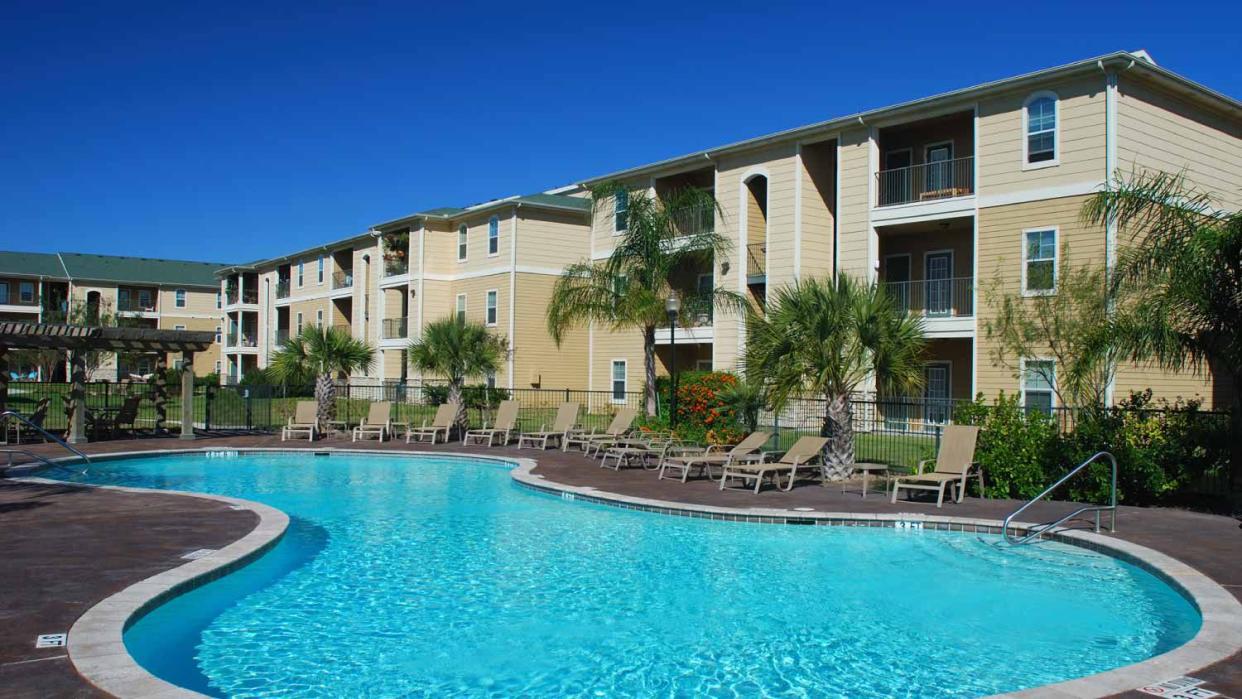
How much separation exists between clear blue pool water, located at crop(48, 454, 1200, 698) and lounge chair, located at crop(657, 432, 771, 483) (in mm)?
3343

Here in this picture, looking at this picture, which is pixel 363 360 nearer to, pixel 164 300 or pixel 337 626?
pixel 337 626

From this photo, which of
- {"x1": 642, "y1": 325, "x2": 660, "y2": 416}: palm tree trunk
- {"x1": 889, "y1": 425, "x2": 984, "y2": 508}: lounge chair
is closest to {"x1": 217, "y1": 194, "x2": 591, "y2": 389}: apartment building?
{"x1": 642, "y1": 325, "x2": 660, "y2": 416}: palm tree trunk

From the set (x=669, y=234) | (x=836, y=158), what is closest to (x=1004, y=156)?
(x=836, y=158)

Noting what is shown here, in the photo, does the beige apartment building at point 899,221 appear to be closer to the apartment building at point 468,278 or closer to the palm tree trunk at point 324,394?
the apartment building at point 468,278

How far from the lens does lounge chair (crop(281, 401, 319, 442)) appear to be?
24141mm

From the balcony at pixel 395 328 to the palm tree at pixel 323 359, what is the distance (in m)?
14.6

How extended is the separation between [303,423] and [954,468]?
672 inches

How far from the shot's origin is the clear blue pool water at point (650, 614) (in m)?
6.76

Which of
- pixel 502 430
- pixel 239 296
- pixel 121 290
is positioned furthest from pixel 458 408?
pixel 121 290

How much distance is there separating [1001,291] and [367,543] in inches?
675

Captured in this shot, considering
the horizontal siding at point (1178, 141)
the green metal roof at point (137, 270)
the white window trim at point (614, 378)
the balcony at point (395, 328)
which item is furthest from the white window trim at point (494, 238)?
the green metal roof at point (137, 270)

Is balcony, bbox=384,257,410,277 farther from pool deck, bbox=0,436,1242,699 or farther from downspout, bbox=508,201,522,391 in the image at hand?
pool deck, bbox=0,436,1242,699

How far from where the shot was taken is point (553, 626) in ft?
26.1

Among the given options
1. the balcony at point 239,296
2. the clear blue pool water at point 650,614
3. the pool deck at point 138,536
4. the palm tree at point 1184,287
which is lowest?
the clear blue pool water at point 650,614
